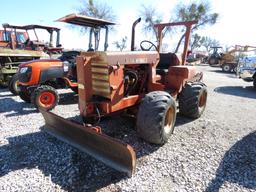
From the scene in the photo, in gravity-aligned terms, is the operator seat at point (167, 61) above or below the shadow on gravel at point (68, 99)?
above

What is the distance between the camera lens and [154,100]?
129 inches

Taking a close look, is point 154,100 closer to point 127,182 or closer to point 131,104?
point 131,104

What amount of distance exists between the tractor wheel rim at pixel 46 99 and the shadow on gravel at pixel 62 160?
1353 millimetres

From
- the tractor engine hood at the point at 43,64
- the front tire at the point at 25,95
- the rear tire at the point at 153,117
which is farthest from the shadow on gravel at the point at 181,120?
the front tire at the point at 25,95

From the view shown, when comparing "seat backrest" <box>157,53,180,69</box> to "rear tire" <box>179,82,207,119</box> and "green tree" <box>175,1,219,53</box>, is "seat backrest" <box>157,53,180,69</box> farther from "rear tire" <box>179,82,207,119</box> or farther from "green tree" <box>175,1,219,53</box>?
"green tree" <box>175,1,219,53</box>

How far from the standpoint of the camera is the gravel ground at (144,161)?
263 centimetres

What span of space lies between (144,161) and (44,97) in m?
3.14

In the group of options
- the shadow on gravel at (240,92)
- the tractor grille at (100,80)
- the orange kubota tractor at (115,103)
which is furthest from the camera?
the shadow on gravel at (240,92)

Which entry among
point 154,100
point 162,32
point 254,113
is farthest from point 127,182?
point 254,113

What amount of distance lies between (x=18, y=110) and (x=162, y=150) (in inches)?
150

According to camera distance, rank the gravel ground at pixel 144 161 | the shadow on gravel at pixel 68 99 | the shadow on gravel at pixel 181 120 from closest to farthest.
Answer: the gravel ground at pixel 144 161, the shadow on gravel at pixel 181 120, the shadow on gravel at pixel 68 99

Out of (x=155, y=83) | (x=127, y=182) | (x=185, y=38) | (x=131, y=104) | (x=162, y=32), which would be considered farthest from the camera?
(x=162, y=32)

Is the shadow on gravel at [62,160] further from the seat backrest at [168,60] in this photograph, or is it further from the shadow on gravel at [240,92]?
the shadow on gravel at [240,92]

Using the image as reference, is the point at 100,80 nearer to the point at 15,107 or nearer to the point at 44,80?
the point at 44,80
